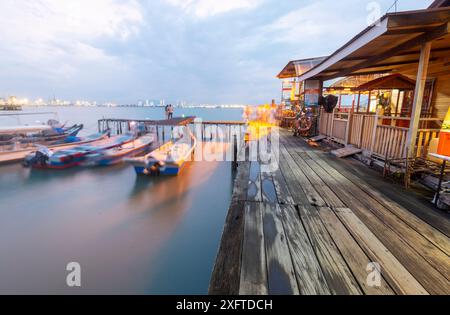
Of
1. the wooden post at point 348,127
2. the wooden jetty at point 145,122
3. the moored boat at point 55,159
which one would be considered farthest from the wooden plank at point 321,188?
the moored boat at point 55,159

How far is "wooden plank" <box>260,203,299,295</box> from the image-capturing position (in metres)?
1.77

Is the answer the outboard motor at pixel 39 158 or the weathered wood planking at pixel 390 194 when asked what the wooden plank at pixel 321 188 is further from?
the outboard motor at pixel 39 158

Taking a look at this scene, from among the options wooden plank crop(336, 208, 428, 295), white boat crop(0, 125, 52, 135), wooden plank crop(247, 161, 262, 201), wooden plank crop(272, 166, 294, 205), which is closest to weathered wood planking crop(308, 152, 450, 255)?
wooden plank crop(336, 208, 428, 295)

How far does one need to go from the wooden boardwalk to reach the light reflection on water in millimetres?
2669

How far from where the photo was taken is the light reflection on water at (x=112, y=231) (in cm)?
468

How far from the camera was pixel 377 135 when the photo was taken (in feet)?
18.9

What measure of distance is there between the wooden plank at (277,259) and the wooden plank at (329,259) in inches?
12.5

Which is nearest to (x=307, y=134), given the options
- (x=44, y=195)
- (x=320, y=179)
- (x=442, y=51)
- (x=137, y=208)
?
(x=442, y=51)

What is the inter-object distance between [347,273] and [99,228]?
7.17m

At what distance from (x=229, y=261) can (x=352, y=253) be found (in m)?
1.34

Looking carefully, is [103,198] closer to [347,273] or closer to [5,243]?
[5,243]

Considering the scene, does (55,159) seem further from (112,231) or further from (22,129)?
(112,231)

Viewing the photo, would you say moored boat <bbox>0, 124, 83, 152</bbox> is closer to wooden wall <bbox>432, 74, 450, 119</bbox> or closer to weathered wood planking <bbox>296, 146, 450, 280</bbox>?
weathered wood planking <bbox>296, 146, 450, 280</bbox>

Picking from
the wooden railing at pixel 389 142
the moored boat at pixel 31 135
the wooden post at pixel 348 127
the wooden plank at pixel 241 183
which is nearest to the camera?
the wooden plank at pixel 241 183
